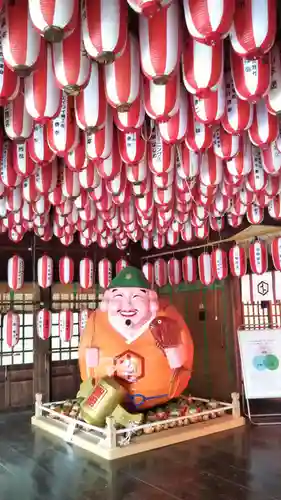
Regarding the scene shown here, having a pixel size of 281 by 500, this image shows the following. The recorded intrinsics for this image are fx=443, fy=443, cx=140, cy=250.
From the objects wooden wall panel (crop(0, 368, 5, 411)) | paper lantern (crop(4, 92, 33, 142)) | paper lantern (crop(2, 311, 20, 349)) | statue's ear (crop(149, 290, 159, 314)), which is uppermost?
paper lantern (crop(4, 92, 33, 142))

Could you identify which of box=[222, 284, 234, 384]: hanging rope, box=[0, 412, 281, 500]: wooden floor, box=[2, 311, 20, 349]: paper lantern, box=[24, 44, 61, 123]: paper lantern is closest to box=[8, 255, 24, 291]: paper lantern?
box=[2, 311, 20, 349]: paper lantern

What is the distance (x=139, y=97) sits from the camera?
132 inches

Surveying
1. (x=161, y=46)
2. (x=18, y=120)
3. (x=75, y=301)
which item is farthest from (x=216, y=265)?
(x=161, y=46)

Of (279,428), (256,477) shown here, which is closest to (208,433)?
(279,428)

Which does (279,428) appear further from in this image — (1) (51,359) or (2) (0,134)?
(2) (0,134)

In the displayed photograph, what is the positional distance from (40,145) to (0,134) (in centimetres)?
67

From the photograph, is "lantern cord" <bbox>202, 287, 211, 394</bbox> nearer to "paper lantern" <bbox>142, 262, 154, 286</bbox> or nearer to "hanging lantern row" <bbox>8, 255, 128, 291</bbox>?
"paper lantern" <bbox>142, 262, 154, 286</bbox>

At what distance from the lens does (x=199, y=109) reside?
10.4 ft

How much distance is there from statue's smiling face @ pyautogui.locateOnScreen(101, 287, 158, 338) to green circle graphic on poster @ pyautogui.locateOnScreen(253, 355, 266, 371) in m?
2.02

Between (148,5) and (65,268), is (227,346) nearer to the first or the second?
(65,268)

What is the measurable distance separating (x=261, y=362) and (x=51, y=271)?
13.8ft

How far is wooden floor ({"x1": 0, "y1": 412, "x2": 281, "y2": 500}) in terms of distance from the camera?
14.8ft

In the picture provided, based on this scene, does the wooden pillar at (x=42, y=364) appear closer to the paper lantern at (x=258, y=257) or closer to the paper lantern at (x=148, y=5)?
the paper lantern at (x=258, y=257)

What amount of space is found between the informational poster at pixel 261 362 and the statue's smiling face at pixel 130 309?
72.2 inches
